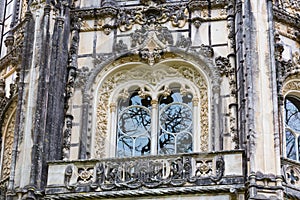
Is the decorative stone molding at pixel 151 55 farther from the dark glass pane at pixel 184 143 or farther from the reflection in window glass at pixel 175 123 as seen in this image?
the dark glass pane at pixel 184 143

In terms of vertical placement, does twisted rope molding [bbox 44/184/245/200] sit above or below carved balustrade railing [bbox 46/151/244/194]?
below

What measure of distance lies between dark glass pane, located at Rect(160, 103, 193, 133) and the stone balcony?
1788 millimetres

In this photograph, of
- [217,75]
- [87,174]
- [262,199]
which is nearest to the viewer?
[262,199]

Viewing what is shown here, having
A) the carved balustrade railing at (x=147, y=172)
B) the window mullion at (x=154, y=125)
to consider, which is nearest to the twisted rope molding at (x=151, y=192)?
the carved balustrade railing at (x=147, y=172)

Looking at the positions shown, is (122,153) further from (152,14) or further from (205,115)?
(152,14)

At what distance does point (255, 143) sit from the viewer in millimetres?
19281

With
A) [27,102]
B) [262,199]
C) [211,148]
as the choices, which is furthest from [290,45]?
[27,102]

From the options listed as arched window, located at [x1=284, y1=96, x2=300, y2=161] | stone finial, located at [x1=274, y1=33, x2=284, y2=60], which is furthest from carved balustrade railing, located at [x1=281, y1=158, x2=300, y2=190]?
stone finial, located at [x1=274, y1=33, x2=284, y2=60]

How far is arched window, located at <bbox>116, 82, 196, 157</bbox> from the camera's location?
21.4 meters

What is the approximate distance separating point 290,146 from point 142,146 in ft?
12.1

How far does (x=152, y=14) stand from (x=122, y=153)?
12.5 ft

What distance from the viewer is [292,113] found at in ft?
73.0

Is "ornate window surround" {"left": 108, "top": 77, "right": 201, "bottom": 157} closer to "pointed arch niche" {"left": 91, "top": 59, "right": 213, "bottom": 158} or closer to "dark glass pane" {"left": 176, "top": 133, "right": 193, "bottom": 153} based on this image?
"pointed arch niche" {"left": 91, "top": 59, "right": 213, "bottom": 158}

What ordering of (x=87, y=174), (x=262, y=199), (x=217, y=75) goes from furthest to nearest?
(x=217, y=75) < (x=87, y=174) < (x=262, y=199)
